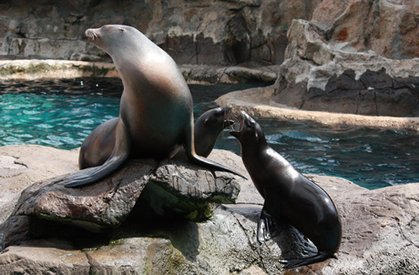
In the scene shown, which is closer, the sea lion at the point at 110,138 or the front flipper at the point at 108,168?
the front flipper at the point at 108,168

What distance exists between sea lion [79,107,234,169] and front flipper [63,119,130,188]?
0.49 metres

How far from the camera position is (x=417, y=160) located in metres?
7.95

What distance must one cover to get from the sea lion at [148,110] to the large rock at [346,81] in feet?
22.3

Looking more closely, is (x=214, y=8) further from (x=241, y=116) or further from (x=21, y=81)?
(x=241, y=116)

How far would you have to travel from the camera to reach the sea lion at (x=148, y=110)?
11.8 feet

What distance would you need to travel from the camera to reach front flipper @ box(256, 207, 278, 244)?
3.83 metres

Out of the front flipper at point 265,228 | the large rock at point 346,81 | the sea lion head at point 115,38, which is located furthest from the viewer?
the large rock at point 346,81

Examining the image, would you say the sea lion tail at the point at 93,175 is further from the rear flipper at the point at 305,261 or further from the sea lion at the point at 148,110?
the rear flipper at the point at 305,261

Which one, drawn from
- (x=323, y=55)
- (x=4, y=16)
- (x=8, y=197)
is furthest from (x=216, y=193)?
(x=4, y=16)

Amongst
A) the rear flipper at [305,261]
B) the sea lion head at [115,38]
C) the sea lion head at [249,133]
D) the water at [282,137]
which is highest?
the sea lion head at [115,38]

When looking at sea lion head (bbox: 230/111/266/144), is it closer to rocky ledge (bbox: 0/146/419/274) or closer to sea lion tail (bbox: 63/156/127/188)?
rocky ledge (bbox: 0/146/419/274)

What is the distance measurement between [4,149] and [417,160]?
4816mm

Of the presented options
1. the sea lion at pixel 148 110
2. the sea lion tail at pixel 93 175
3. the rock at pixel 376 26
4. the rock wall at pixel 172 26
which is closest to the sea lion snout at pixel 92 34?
the sea lion at pixel 148 110

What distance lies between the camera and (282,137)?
8914 mm
